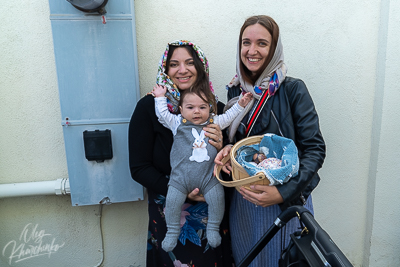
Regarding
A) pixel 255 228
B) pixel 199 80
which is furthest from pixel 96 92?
pixel 255 228

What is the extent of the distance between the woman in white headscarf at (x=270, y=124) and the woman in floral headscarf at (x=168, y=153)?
0.78 ft

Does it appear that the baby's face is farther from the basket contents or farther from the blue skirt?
the blue skirt

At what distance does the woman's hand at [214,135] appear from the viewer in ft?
6.27

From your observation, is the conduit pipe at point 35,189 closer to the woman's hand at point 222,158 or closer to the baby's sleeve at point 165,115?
the baby's sleeve at point 165,115

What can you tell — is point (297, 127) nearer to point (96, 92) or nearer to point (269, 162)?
point (269, 162)

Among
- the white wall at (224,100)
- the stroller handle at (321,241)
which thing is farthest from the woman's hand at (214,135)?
the white wall at (224,100)

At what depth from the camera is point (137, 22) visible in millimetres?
2428

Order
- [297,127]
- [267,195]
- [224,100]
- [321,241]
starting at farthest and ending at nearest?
[224,100]
[297,127]
[267,195]
[321,241]

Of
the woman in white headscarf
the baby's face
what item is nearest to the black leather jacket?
the woman in white headscarf

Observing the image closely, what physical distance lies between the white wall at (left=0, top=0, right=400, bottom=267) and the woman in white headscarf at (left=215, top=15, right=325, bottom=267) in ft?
2.51

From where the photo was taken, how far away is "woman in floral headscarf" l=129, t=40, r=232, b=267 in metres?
1.96

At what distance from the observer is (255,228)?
1.86 meters

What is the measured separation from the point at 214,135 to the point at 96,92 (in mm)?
1006

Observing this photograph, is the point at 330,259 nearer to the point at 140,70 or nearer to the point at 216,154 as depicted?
the point at 216,154
